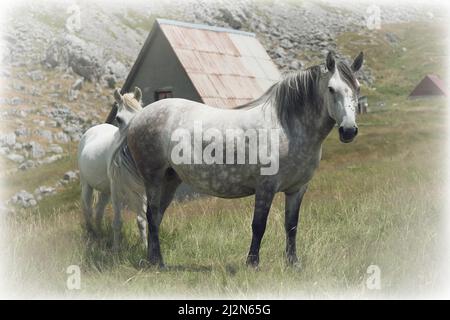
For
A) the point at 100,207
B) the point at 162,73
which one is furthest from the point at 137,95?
the point at 162,73

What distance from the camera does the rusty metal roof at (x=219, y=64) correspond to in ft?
43.8

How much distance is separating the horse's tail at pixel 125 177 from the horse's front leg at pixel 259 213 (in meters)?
1.98

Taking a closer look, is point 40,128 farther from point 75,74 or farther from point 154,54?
point 154,54

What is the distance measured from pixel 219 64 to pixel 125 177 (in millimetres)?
7469

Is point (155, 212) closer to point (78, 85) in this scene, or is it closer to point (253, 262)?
point (253, 262)

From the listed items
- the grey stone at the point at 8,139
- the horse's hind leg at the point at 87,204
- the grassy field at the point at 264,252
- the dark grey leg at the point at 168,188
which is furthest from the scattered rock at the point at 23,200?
the dark grey leg at the point at 168,188

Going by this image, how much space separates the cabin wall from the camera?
1419cm

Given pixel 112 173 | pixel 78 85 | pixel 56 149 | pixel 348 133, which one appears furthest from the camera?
pixel 78 85

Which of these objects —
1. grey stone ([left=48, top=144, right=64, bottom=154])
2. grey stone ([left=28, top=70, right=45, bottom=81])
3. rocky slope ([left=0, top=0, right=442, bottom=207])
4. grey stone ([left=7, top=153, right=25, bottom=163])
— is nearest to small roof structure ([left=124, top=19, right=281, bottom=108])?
rocky slope ([left=0, top=0, right=442, bottom=207])

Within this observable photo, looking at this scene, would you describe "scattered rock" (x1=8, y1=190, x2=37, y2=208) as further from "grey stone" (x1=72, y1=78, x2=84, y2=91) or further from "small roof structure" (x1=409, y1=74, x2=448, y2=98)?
"small roof structure" (x1=409, y1=74, x2=448, y2=98)

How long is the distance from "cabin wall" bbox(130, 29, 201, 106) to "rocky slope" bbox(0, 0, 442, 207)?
1321 cm

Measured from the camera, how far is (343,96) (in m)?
5.31

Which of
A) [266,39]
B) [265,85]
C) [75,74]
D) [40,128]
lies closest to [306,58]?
[266,39]
